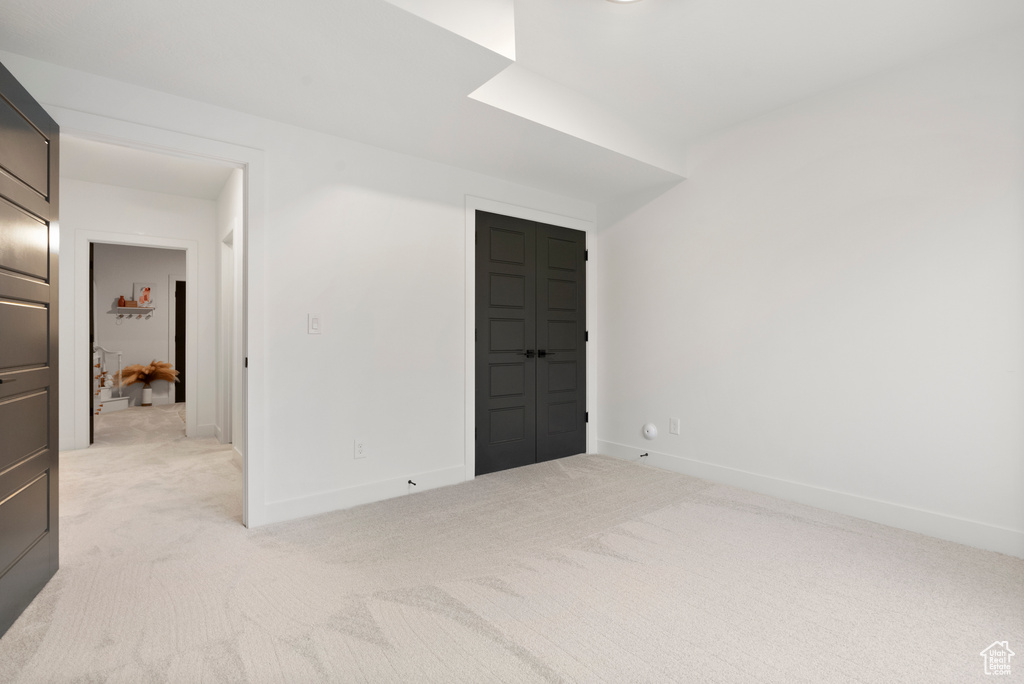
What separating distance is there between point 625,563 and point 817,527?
128 cm

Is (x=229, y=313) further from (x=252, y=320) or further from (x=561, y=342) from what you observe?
(x=561, y=342)

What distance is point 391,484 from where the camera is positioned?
3297 mm

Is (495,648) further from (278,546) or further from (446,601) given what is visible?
(278,546)

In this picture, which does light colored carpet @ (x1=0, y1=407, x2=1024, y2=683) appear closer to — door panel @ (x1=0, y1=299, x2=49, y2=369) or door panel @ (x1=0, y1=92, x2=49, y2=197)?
door panel @ (x1=0, y1=299, x2=49, y2=369)

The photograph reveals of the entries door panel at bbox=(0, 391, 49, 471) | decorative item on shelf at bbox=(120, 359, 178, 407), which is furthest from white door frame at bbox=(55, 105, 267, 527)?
decorative item on shelf at bbox=(120, 359, 178, 407)

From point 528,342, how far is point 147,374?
6717 millimetres

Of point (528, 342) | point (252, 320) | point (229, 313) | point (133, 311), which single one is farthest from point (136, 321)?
point (528, 342)

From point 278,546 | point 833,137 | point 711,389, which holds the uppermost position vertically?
point 833,137

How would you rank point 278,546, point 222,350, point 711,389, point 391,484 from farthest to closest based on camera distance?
point 222,350, point 711,389, point 391,484, point 278,546

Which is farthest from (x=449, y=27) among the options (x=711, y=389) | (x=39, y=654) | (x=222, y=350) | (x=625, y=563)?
(x=222, y=350)

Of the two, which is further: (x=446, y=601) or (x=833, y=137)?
(x=833, y=137)

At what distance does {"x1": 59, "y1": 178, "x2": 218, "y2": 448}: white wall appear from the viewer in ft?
15.1

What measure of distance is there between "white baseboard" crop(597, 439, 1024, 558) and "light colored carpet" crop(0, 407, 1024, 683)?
0.11m

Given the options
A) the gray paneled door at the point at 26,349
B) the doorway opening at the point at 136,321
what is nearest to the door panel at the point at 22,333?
the gray paneled door at the point at 26,349
